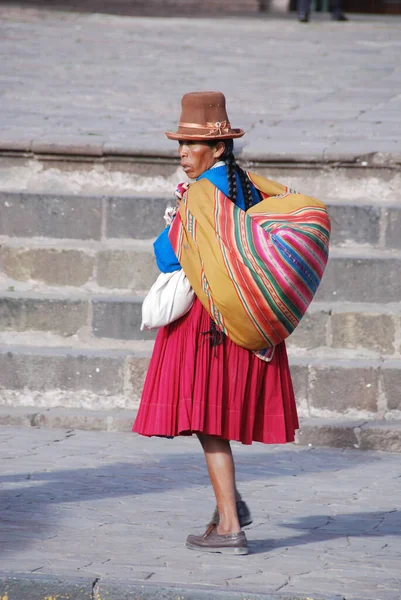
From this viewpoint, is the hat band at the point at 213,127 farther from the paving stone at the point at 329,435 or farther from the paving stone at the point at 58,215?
the paving stone at the point at 58,215

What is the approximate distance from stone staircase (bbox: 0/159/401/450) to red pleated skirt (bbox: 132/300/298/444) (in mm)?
2297

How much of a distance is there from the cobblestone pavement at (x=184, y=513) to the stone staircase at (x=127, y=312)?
1.16 feet

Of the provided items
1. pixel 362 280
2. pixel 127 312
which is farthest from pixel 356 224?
pixel 127 312

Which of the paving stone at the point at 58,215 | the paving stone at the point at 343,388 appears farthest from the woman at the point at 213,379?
the paving stone at the point at 58,215

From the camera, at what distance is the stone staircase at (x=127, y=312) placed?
286 inches

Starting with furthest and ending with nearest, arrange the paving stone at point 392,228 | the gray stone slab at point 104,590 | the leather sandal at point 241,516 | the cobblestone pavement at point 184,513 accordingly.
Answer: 1. the paving stone at point 392,228
2. the leather sandal at point 241,516
3. the cobblestone pavement at point 184,513
4. the gray stone slab at point 104,590

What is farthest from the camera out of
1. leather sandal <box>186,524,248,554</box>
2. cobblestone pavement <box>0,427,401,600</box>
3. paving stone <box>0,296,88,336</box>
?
paving stone <box>0,296,88,336</box>

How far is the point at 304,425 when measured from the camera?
7059mm

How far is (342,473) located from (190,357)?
200cm

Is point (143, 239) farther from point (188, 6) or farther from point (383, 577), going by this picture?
point (188, 6)

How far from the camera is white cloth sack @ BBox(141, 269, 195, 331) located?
4.68 metres

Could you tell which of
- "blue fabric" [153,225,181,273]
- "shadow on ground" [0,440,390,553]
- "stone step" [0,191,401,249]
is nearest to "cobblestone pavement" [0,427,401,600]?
"shadow on ground" [0,440,390,553]

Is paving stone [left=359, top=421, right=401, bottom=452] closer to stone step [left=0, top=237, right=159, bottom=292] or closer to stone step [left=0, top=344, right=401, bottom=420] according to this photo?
stone step [left=0, top=344, right=401, bottom=420]

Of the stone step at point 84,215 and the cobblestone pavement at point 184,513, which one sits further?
the stone step at point 84,215
